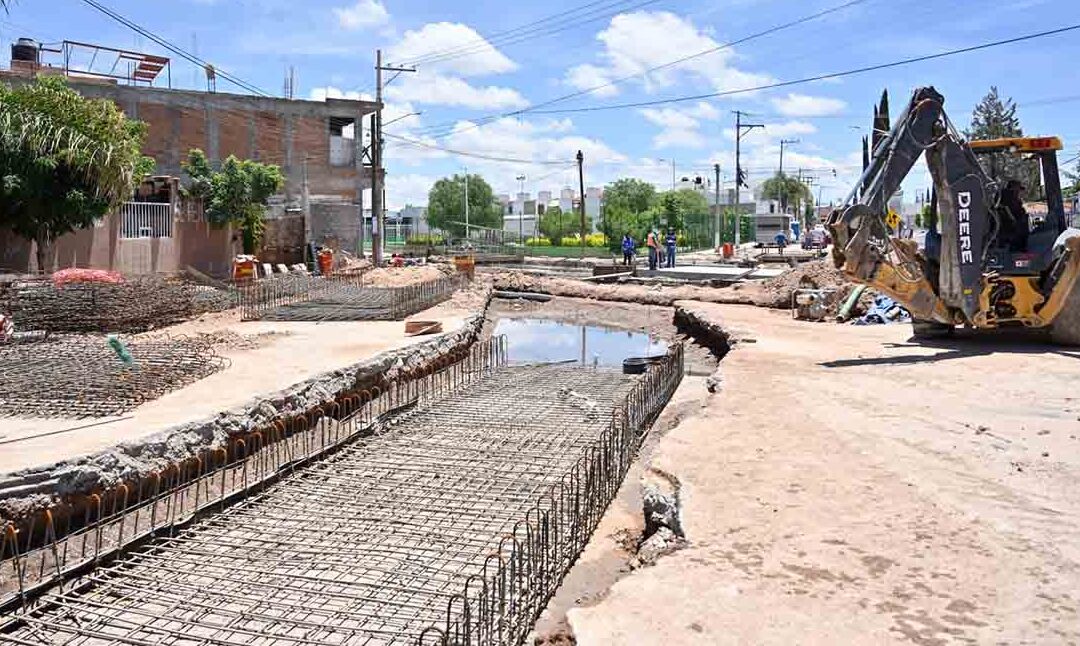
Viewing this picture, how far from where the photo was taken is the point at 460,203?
8700cm

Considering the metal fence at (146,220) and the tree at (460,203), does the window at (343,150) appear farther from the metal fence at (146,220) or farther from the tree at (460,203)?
the tree at (460,203)

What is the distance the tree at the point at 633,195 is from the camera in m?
83.6

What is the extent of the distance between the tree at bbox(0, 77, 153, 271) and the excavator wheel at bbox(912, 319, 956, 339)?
14.9m

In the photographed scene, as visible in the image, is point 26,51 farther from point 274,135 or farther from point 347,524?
point 347,524

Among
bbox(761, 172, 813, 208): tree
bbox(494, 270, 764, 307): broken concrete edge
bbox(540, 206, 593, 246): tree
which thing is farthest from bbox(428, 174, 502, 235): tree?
bbox(494, 270, 764, 307): broken concrete edge

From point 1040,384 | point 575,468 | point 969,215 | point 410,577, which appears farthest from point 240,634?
point 969,215

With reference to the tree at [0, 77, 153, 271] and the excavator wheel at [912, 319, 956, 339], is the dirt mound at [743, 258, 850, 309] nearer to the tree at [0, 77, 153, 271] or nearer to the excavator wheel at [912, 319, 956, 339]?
the excavator wheel at [912, 319, 956, 339]

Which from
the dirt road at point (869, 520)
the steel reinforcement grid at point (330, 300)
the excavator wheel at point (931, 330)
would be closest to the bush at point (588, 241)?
the steel reinforcement grid at point (330, 300)

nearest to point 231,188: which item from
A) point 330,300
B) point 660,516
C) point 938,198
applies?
point 330,300

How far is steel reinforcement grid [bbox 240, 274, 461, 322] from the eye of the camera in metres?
18.4

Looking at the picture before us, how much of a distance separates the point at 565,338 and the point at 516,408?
10124 mm

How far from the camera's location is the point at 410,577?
5965mm

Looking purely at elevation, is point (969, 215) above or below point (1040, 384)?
above

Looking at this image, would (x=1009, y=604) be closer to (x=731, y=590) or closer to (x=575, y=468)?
(x=731, y=590)
